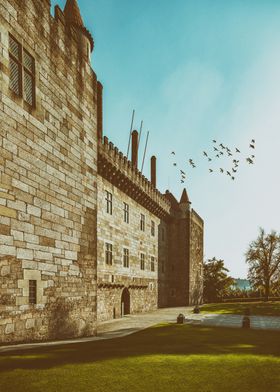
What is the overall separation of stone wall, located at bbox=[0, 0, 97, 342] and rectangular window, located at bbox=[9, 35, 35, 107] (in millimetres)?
196

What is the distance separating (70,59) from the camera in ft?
40.4

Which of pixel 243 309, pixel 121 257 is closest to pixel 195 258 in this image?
pixel 243 309

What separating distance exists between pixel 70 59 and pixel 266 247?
45.1m

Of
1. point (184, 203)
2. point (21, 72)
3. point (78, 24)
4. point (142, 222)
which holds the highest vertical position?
point (78, 24)

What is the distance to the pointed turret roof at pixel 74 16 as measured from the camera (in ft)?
48.1

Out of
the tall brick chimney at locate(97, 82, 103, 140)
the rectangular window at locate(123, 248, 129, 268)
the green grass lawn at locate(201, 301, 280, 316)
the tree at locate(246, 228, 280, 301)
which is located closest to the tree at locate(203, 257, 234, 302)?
the tree at locate(246, 228, 280, 301)

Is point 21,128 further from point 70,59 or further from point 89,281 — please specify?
point 89,281

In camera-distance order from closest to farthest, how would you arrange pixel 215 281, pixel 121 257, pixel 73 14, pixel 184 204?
pixel 73 14 → pixel 121 257 → pixel 184 204 → pixel 215 281

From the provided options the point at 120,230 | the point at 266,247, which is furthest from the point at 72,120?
the point at 266,247

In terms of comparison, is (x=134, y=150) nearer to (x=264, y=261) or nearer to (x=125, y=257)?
(x=125, y=257)

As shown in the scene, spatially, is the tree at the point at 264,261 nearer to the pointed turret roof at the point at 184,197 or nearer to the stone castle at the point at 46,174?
the pointed turret roof at the point at 184,197

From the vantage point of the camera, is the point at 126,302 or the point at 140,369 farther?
the point at 126,302

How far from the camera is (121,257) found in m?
23.7

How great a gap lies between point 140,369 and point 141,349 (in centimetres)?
226
